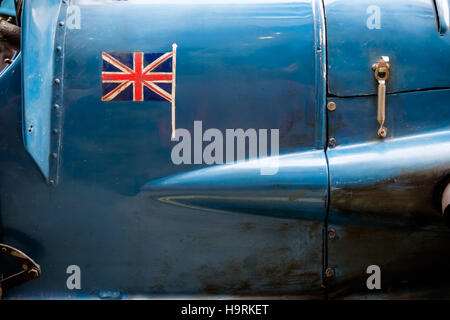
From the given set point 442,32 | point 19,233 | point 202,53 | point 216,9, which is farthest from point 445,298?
point 19,233

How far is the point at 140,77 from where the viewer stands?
5.60ft

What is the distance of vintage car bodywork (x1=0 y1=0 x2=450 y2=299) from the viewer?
1.71 m

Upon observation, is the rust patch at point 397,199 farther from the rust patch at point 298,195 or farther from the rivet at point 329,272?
the rivet at point 329,272

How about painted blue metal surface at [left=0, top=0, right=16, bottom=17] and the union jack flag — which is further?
painted blue metal surface at [left=0, top=0, right=16, bottom=17]

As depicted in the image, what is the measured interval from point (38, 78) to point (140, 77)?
0.38 m

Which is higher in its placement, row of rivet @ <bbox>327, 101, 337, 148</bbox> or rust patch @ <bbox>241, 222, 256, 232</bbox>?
row of rivet @ <bbox>327, 101, 337, 148</bbox>

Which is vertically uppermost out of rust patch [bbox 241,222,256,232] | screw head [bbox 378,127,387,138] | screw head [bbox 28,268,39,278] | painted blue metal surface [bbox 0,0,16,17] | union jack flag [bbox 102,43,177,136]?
painted blue metal surface [bbox 0,0,16,17]

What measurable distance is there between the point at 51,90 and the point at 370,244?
1.35 m

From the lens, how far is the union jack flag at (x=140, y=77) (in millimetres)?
1705

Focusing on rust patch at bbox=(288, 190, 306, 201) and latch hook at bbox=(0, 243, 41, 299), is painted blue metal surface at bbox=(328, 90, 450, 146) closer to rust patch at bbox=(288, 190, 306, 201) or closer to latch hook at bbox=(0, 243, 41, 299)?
rust patch at bbox=(288, 190, 306, 201)

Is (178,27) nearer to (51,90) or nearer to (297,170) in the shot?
(51,90)

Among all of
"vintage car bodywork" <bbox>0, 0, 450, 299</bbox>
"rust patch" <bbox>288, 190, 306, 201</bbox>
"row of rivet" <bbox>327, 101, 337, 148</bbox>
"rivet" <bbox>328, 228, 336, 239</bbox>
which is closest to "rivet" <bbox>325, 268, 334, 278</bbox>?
"vintage car bodywork" <bbox>0, 0, 450, 299</bbox>

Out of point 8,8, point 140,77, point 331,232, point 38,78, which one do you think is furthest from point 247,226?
point 8,8

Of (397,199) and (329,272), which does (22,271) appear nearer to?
(329,272)
